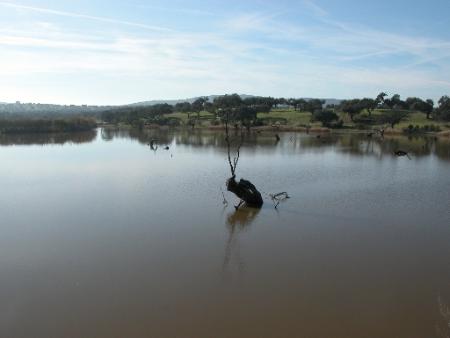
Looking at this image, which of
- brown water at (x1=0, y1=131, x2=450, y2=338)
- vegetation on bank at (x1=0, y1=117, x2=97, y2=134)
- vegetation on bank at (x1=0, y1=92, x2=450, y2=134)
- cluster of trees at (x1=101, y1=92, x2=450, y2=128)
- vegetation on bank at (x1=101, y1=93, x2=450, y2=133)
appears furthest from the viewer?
cluster of trees at (x1=101, y1=92, x2=450, y2=128)

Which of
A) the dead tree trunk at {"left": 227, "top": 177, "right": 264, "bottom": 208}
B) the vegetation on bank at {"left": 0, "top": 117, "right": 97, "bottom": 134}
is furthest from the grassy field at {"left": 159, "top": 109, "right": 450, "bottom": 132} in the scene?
the dead tree trunk at {"left": 227, "top": 177, "right": 264, "bottom": 208}

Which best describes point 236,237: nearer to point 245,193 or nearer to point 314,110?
point 245,193

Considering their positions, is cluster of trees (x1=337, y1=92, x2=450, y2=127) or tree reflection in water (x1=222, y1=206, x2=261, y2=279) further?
cluster of trees (x1=337, y1=92, x2=450, y2=127)

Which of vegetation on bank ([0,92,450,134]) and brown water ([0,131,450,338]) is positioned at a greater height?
vegetation on bank ([0,92,450,134])

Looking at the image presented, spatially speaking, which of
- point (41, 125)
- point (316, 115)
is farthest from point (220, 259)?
point (316, 115)

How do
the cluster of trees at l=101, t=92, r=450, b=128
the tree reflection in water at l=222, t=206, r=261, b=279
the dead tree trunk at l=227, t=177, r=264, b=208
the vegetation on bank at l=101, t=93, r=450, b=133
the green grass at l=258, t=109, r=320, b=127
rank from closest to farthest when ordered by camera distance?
the tree reflection in water at l=222, t=206, r=261, b=279 < the dead tree trunk at l=227, t=177, r=264, b=208 < the vegetation on bank at l=101, t=93, r=450, b=133 < the cluster of trees at l=101, t=92, r=450, b=128 < the green grass at l=258, t=109, r=320, b=127

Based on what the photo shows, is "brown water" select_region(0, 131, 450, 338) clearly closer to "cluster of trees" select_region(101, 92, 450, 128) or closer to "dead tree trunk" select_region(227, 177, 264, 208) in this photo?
"dead tree trunk" select_region(227, 177, 264, 208)

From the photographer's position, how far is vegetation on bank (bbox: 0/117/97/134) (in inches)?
3420

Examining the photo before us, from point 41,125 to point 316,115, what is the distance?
58.2 meters

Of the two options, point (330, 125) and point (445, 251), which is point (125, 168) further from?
point (330, 125)

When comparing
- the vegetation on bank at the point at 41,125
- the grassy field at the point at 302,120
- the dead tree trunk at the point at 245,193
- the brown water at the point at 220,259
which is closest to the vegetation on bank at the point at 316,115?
the grassy field at the point at 302,120

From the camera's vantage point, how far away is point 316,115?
101312 mm

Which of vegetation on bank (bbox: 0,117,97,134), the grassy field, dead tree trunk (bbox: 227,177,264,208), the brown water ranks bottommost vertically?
the brown water

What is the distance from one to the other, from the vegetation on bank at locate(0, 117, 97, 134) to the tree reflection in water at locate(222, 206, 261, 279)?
2955 inches
